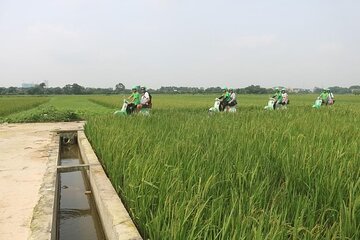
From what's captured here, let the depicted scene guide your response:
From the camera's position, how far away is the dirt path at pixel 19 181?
2916 mm

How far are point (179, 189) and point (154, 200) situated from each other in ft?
0.76

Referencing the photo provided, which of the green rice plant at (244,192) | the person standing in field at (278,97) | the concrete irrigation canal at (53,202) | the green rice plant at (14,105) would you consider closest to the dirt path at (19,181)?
the concrete irrigation canal at (53,202)

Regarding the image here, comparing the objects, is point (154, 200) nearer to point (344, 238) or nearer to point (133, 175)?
point (133, 175)

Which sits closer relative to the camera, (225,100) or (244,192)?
(244,192)

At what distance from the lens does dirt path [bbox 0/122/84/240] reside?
9.57ft

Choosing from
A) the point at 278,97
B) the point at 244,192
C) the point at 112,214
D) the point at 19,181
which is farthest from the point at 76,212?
the point at 278,97

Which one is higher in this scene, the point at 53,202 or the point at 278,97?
the point at 278,97

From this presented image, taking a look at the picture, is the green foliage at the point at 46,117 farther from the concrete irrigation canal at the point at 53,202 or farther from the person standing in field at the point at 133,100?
the concrete irrigation canal at the point at 53,202

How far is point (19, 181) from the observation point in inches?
171

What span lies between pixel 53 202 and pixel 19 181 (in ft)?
4.12

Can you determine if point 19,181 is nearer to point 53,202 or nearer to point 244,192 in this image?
point 53,202

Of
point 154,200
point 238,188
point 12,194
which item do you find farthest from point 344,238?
point 12,194

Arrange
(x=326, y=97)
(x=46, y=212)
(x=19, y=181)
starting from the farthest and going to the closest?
(x=326, y=97) < (x=19, y=181) < (x=46, y=212)

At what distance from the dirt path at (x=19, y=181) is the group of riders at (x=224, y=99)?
9.80ft
